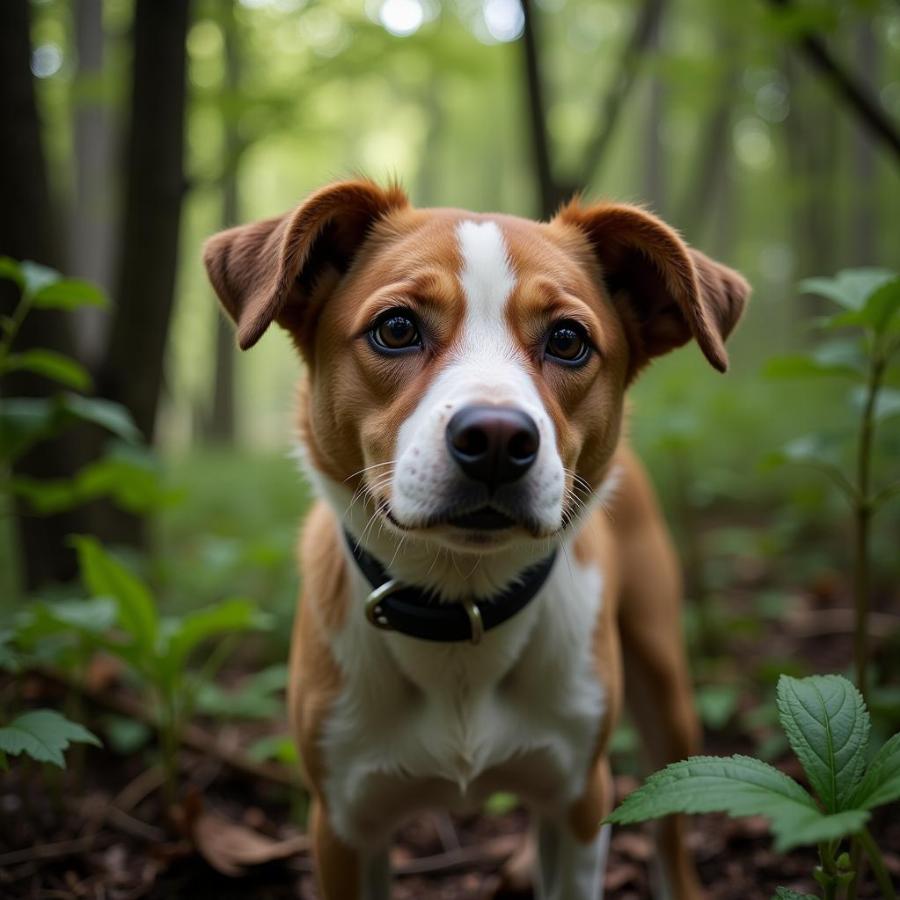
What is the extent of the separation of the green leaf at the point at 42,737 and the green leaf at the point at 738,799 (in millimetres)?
1147

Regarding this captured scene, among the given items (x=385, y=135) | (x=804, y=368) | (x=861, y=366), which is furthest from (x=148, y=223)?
(x=385, y=135)

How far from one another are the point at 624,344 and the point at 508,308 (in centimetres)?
51

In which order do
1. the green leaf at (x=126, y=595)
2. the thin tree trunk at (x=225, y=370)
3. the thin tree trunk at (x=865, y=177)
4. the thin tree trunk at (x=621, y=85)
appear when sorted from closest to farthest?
the green leaf at (x=126, y=595) → the thin tree trunk at (x=621, y=85) → the thin tree trunk at (x=865, y=177) → the thin tree trunk at (x=225, y=370)

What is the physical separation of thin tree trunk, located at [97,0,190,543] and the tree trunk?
0.98 ft

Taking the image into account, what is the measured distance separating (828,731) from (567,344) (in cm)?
105

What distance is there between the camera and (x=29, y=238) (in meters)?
3.63

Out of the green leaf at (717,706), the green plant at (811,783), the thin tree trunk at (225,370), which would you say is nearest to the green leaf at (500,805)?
the green leaf at (717,706)

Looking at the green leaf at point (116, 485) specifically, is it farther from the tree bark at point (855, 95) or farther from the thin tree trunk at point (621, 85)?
the thin tree trunk at point (621, 85)

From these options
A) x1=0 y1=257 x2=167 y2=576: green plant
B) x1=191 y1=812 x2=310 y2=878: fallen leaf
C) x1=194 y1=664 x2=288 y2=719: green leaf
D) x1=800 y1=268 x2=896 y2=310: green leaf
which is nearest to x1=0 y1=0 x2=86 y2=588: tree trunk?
x1=0 y1=257 x2=167 y2=576: green plant

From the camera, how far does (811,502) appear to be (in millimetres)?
4758

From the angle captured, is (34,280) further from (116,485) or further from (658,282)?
(658,282)

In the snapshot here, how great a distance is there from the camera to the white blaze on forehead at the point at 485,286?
1958 mm

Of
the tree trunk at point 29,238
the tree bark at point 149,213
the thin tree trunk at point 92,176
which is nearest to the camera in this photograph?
the tree trunk at point 29,238

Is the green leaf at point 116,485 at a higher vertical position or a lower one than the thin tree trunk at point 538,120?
lower
